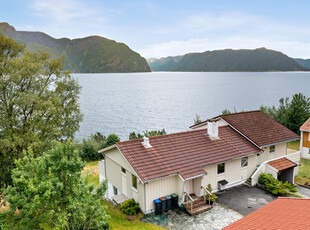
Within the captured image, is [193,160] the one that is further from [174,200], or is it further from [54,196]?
[54,196]

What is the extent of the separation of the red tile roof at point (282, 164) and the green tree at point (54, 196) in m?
17.6

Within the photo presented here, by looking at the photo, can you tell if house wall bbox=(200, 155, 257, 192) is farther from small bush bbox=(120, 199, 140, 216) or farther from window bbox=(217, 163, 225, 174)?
small bush bbox=(120, 199, 140, 216)

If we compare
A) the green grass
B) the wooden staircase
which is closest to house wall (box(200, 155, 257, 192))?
the wooden staircase

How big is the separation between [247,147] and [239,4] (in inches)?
1710

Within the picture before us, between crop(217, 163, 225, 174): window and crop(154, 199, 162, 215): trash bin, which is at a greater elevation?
crop(217, 163, 225, 174): window

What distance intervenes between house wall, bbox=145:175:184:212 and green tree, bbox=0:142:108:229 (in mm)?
6175

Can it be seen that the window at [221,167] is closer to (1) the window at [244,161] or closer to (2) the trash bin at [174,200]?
(1) the window at [244,161]

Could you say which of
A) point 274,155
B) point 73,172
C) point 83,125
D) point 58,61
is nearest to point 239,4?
point 274,155

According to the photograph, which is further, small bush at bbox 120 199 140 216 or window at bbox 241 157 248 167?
window at bbox 241 157 248 167

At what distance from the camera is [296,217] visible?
352 inches

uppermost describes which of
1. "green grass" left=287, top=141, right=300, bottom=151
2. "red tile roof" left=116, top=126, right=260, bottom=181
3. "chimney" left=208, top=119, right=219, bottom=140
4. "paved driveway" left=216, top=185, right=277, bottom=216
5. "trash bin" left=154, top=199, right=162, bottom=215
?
"chimney" left=208, top=119, right=219, bottom=140

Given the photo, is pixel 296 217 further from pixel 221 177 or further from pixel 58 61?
pixel 58 61

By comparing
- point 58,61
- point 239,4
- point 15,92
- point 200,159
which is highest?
point 239,4

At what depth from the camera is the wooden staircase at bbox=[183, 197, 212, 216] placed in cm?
1608
